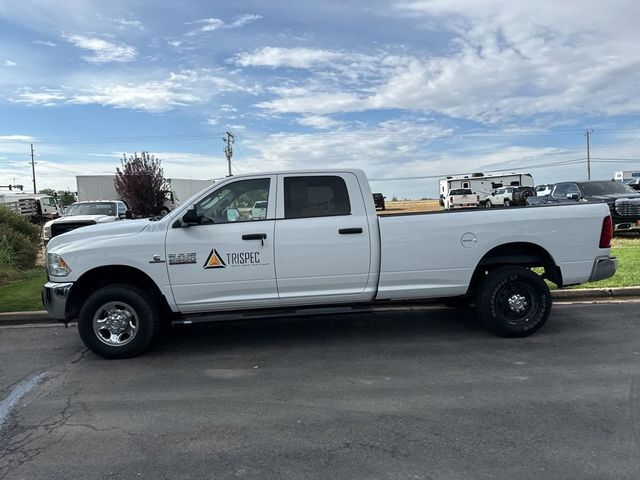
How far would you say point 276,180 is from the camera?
5852 mm

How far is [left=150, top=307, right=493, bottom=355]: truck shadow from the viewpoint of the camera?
244 inches

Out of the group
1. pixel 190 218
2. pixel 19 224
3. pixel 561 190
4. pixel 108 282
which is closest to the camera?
pixel 190 218

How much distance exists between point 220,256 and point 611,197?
13820 mm

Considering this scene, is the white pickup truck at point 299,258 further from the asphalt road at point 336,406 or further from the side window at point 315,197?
the asphalt road at point 336,406

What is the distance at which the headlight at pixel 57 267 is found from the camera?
5.55m

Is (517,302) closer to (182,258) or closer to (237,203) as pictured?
(237,203)

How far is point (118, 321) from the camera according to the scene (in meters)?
5.65

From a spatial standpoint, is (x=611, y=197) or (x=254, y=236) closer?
(x=254, y=236)

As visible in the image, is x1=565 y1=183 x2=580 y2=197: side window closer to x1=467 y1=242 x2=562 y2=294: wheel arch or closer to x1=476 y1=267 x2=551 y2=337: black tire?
x1=467 y1=242 x2=562 y2=294: wheel arch

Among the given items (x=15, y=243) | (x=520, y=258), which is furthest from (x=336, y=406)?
(x=15, y=243)

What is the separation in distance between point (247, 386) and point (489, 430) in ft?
7.10

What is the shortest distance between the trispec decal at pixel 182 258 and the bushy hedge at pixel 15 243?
7607 mm

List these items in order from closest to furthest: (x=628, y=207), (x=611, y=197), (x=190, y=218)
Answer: (x=190, y=218) < (x=628, y=207) < (x=611, y=197)

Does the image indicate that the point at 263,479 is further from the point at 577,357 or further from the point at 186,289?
the point at 577,357
